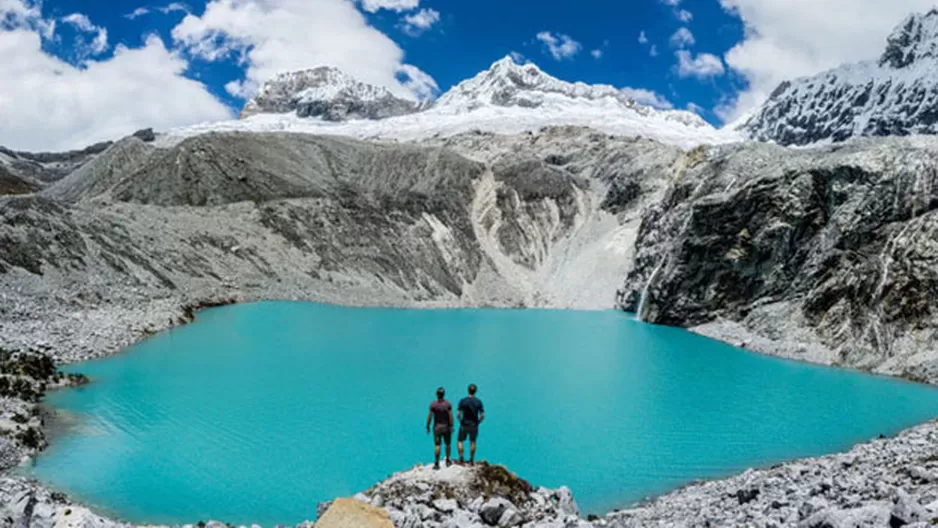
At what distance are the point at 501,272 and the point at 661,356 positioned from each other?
4178 centimetres

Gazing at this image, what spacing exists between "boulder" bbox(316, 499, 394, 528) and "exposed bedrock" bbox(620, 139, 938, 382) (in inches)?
1488

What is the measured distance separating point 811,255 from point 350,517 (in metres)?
53.1

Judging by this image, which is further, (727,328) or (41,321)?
(727,328)

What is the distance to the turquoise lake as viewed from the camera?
68.0 feet

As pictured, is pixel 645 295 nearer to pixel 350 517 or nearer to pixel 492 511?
pixel 492 511

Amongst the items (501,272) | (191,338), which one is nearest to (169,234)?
(191,338)

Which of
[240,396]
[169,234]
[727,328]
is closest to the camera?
[240,396]

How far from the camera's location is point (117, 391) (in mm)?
31641

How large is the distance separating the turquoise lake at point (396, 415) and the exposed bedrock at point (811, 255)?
171 inches

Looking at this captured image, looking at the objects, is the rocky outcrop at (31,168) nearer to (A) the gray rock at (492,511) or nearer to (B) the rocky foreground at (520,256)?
(B) the rocky foreground at (520,256)

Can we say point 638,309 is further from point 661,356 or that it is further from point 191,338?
point 191,338

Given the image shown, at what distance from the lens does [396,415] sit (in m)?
28.2

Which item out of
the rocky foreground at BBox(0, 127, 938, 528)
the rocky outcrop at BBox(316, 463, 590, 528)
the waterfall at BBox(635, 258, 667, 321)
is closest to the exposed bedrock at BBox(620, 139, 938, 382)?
the rocky foreground at BBox(0, 127, 938, 528)

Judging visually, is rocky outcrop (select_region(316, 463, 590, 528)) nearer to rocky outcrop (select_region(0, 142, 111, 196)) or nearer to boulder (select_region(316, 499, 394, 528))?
boulder (select_region(316, 499, 394, 528))
